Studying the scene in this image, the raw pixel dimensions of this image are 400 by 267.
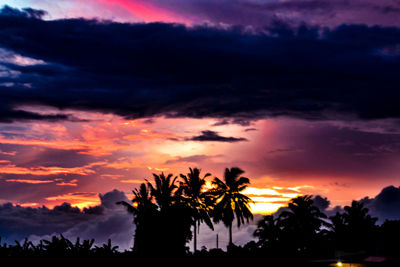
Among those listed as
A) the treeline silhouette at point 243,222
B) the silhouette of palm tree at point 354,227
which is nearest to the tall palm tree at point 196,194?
the treeline silhouette at point 243,222

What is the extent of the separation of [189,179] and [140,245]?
13846 millimetres

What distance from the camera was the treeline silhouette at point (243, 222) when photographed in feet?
159

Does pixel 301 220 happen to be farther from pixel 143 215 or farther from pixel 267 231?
pixel 143 215

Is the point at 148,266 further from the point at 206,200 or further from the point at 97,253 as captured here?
the point at 206,200

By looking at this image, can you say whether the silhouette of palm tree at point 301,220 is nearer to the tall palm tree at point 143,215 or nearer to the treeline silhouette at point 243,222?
the treeline silhouette at point 243,222

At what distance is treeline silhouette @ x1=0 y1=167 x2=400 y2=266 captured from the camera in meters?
48.3

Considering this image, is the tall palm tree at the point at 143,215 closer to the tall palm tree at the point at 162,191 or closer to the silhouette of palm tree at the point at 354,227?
the tall palm tree at the point at 162,191

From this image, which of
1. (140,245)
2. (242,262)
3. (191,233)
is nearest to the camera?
(242,262)

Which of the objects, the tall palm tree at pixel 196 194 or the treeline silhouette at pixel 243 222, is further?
the tall palm tree at pixel 196 194

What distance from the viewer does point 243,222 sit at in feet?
236

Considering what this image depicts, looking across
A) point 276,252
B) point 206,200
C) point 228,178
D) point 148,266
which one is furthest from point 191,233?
point 148,266

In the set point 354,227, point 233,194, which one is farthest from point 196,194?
point 354,227

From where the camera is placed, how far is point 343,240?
2559 inches

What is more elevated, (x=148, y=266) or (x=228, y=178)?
(x=228, y=178)
